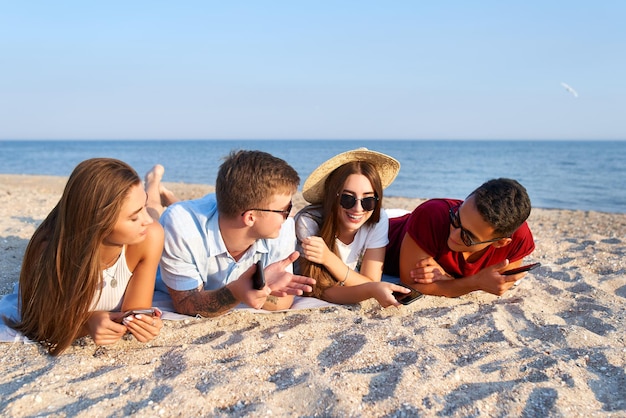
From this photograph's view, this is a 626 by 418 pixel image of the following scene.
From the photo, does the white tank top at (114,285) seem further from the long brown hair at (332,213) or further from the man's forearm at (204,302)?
the long brown hair at (332,213)

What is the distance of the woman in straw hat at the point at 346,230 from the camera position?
3.97 meters

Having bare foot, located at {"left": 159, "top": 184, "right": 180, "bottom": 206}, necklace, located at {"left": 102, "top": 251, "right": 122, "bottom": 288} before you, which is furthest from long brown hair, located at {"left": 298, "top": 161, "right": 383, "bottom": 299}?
bare foot, located at {"left": 159, "top": 184, "right": 180, "bottom": 206}

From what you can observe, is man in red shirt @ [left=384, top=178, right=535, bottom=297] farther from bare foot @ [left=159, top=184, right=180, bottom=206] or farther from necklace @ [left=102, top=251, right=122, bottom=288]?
bare foot @ [left=159, top=184, right=180, bottom=206]

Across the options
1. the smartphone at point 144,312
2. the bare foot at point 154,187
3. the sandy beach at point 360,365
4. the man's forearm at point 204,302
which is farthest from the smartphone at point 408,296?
the bare foot at point 154,187

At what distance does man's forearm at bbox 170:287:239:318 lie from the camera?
11.2 ft

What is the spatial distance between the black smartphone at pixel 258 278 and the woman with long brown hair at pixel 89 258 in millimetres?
683

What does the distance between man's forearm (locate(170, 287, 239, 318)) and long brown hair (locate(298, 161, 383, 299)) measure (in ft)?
2.85

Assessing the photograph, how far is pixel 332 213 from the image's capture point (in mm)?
4164

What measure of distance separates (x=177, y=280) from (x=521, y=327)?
2480 mm

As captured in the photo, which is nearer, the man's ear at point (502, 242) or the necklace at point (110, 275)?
the necklace at point (110, 275)

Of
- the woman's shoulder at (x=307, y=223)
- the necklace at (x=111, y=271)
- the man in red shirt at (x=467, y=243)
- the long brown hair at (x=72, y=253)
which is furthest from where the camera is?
the woman's shoulder at (x=307, y=223)

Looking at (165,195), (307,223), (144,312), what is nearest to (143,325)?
(144,312)

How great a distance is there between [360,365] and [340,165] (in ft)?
6.05

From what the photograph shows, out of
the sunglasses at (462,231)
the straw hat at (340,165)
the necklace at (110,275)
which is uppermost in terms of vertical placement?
the straw hat at (340,165)
